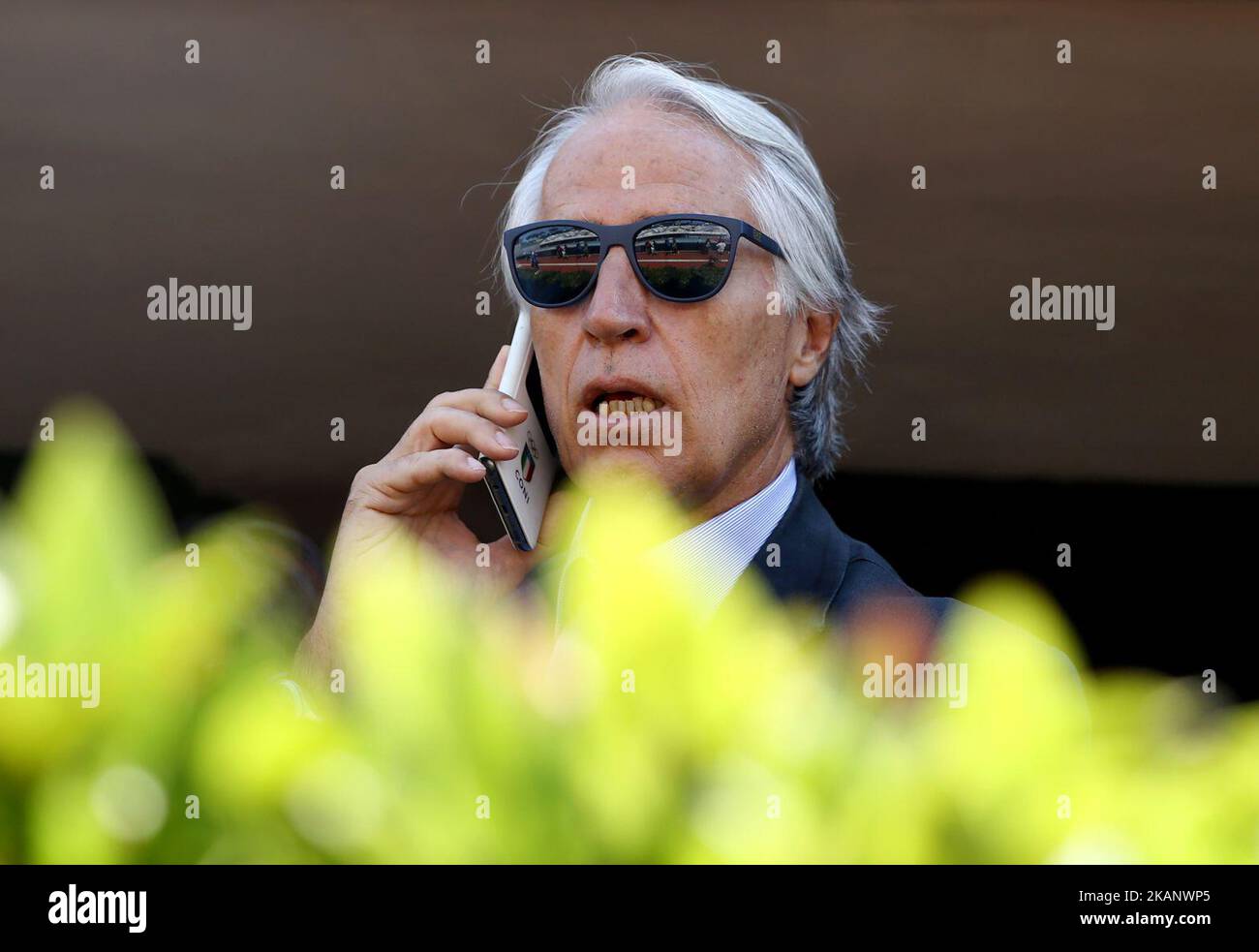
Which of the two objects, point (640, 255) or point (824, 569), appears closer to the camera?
point (640, 255)

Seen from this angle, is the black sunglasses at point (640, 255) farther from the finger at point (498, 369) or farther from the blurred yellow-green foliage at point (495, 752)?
the blurred yellow-green foliage at point (495, 752)

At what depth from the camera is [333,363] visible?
3326mm

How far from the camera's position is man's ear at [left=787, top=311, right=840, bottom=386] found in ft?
10.4

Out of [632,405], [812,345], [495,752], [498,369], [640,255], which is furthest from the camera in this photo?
[812,345]

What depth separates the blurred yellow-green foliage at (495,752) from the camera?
28.5 inches

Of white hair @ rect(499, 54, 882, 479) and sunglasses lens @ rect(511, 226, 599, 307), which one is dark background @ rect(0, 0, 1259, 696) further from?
sunglasses lens @ rect(511, 226, 599, 307)

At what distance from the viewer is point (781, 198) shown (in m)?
3.04

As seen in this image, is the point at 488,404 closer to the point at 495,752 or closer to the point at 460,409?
the point at 460,409

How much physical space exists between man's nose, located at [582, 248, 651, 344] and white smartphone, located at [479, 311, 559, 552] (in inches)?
8.1

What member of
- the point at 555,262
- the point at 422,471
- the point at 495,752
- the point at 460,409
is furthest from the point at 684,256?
the point at 495,752

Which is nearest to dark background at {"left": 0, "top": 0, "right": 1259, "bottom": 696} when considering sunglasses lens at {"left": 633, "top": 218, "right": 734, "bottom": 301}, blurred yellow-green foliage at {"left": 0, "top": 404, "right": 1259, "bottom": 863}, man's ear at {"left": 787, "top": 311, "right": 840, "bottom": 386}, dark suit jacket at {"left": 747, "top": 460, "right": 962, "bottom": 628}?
man's ear at {"left": 787, "top": 311, "right": 840, "bottom": 386}

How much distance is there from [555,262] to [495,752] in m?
2.21
